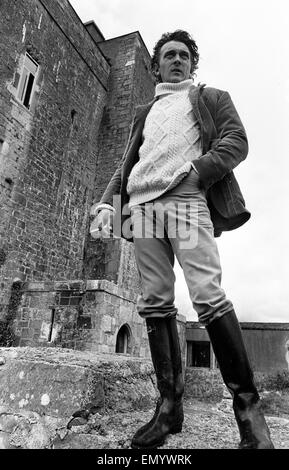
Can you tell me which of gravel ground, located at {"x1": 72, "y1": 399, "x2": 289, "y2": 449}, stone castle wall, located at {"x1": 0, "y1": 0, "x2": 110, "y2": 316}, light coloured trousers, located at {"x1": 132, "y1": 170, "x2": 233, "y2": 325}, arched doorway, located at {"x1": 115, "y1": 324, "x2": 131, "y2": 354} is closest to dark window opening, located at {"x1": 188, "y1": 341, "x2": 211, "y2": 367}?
stone castle wall, located at {"x1": 0, "y1": 0, "x2": 110, "y2": 316}

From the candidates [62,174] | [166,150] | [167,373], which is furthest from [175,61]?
[62,174]

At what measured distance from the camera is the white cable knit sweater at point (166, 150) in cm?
186

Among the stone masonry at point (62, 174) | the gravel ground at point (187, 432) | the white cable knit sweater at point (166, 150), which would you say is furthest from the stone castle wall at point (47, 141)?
the white cable knit sweater at point (166, 150)

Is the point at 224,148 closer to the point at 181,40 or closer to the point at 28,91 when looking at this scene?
the point at 181,40

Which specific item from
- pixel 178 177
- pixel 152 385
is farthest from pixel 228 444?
pixel 178 177

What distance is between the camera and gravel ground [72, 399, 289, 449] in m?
1.53

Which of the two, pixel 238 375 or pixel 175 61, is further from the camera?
pixel 175 61

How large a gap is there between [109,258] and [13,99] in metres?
5.48

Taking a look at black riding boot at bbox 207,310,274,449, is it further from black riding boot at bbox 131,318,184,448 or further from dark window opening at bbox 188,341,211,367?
dark window opening at bbox 188,341,211,367

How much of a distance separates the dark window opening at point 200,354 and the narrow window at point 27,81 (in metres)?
11.2

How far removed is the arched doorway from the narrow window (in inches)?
275

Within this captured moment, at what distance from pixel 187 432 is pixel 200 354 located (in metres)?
14.4

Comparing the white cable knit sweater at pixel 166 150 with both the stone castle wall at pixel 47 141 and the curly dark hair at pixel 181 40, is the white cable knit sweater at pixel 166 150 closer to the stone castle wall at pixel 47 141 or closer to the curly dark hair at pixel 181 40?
the curly dark hair at pixel 181 40

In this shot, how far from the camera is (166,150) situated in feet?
6.31
